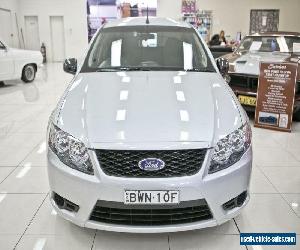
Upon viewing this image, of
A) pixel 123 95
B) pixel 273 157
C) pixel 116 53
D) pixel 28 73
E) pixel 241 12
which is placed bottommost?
pixel 273 157

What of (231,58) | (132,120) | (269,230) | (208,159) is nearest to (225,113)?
(208,159)

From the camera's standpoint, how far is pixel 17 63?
8078 mm

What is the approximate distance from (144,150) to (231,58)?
12.9 feet

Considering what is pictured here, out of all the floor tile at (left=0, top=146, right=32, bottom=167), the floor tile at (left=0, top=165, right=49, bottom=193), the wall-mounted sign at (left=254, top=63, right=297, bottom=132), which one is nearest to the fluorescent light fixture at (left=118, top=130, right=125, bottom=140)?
the floor tile at (left=0, top=165, right=49, bottom=193)

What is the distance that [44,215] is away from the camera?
2408 millimetres

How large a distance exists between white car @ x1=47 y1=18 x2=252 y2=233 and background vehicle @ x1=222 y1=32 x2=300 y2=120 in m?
2.59

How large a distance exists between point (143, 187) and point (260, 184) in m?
1.50

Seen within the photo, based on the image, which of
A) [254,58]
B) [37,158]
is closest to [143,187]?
[37,158]

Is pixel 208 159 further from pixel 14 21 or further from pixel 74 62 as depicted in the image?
pixel 14 21

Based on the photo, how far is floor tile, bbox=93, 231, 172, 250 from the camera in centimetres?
206

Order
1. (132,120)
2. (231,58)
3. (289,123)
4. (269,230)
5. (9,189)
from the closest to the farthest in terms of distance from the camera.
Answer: (132,120)
(269,230)
(9,189)
(289,123)
(231,58)

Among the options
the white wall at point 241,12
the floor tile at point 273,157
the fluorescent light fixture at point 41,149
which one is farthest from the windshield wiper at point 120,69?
the white wall at point 241,12

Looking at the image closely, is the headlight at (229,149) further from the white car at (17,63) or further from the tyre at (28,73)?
the tyre at (28,73)

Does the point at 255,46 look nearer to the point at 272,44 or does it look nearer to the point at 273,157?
the point at 272,44
